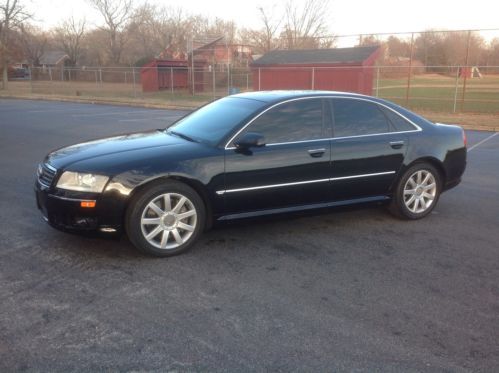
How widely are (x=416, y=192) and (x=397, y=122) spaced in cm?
84

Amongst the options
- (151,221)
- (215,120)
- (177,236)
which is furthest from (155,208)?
(215,120)

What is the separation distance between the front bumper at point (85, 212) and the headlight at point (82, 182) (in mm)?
47

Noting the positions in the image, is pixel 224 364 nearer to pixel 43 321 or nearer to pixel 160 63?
pixel 43 321

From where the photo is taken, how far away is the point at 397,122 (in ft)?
18.3

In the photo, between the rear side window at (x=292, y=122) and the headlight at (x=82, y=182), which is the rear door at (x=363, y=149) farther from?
the headlight at (x=82, y=182)

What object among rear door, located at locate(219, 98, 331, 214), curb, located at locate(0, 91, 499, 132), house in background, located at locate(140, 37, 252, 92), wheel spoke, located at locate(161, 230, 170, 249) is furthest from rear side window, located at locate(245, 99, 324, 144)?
house in background, located at locate(140, 37, 252, 92)

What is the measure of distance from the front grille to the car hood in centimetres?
5

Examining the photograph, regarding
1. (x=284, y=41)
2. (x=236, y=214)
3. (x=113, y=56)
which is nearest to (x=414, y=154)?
(x=236, y=214)

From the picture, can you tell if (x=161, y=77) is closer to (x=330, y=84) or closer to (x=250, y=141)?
(x=330, y=84)

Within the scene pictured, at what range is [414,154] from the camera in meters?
5.56

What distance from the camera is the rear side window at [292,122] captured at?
16.1 feet

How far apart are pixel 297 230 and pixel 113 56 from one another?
6972 cm

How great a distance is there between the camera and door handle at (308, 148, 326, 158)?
499 centimetres

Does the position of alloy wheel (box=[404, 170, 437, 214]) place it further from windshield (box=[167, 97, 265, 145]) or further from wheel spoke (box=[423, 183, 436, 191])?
windshield (box=[167, 97, 265, 145])
